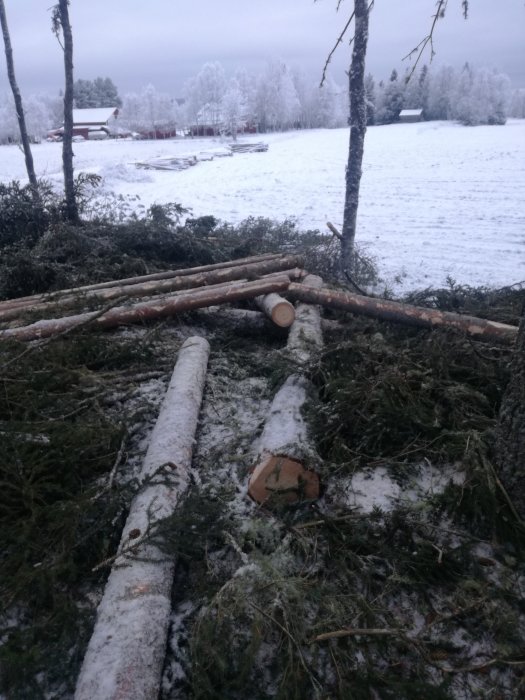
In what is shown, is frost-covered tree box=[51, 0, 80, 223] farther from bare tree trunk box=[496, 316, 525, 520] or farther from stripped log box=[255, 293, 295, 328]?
bare tree trunk box=[496, 316, 525, 520]

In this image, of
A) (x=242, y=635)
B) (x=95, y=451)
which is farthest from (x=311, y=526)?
(x=95, y=451)

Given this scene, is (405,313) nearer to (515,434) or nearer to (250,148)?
(515,434)

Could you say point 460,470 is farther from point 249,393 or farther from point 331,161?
point 331,161

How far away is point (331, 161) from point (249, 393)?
26.3m

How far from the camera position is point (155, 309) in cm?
566

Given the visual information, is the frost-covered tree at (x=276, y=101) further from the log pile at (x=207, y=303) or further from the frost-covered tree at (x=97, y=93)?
the log pile at (x=207, y=303)

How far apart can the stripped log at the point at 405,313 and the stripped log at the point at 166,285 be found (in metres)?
0.50

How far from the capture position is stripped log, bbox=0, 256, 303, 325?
227 inches

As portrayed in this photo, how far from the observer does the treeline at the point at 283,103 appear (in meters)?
54.3

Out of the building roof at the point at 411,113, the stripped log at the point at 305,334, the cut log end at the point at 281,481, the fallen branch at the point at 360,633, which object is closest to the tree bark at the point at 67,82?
the stripped log at the point at 305,334

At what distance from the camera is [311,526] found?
299 cm

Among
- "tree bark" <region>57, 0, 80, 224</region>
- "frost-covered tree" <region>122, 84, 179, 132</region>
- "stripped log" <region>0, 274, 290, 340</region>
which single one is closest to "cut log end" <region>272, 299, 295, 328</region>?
"stripped log" <region>0, 274, 290, 340</region>

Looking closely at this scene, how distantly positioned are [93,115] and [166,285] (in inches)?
2691

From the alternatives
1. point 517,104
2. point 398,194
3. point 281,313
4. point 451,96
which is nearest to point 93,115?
point 451,96
